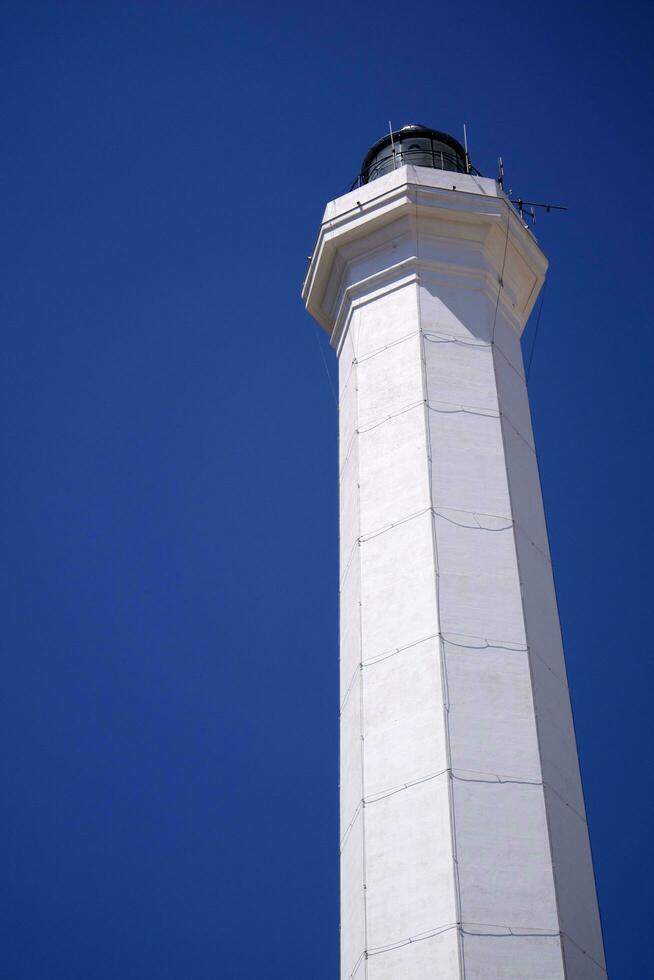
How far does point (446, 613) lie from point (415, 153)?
1156 cm

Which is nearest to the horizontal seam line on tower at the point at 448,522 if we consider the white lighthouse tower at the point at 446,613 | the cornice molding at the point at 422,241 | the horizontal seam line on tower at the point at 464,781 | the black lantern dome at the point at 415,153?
the white lighthouse tower at the point at 446,613

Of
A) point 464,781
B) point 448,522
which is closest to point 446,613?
point 448,522

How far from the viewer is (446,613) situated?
17391 mm

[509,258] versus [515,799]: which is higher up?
[509,258]

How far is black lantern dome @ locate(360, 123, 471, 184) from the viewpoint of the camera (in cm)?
2573

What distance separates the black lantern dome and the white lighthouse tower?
8.43ft

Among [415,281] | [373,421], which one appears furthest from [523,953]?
[415,281]

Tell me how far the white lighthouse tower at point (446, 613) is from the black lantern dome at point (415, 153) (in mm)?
2568

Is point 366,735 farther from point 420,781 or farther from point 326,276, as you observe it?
point 326,276

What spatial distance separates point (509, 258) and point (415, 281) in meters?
2.07

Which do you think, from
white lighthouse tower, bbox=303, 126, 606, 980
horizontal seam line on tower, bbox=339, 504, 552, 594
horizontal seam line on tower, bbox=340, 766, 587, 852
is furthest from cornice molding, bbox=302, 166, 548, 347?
horizontal seam line on tower, bbox=340, 766, 587, 852

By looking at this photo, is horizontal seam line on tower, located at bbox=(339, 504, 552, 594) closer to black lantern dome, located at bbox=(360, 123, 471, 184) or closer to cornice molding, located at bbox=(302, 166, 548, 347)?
cornice molding, located at bbox=(302, 166, 548, 347)

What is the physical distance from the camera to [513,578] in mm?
18031

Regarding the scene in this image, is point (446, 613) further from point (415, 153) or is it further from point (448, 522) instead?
point (415, 153)
